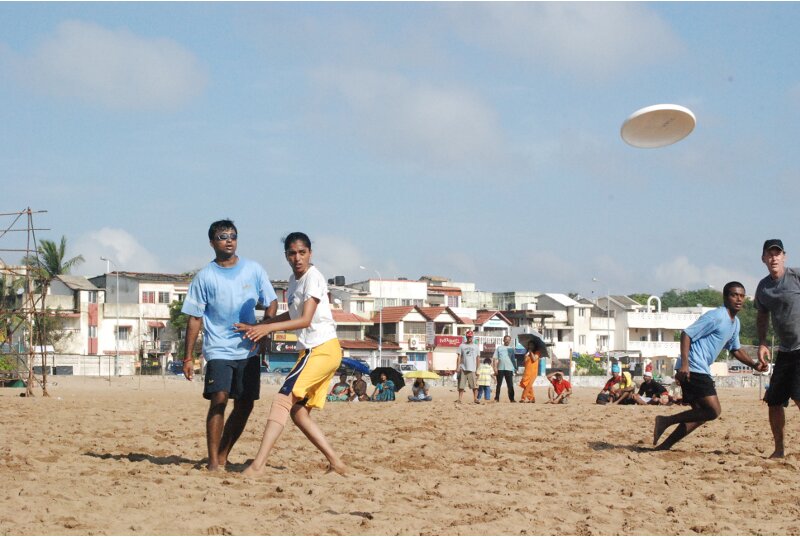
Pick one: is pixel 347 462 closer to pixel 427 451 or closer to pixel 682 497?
pixel 427 451

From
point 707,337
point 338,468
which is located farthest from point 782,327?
point 338,468

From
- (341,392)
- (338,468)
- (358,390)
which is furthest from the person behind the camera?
(341,392)

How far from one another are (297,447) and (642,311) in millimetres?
98737

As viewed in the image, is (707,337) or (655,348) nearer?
(707,337)

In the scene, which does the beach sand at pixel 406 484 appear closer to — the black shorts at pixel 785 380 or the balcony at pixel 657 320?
the black shorts at pixel 785 380

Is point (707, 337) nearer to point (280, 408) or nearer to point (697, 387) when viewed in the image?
point (697, 387)

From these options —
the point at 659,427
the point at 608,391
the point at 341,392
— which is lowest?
the point at 341,392

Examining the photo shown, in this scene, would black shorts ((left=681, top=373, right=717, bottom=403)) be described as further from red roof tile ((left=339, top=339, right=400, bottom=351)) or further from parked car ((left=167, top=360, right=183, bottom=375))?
red roof tile ((left=339, top=339, right=400, bottom=351))


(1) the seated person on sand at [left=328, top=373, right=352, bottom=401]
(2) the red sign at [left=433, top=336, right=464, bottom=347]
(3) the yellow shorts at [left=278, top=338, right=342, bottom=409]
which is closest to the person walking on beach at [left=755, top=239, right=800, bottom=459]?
(3) the yellow shorts at [left=278, top=338, right=342, bottom=409]

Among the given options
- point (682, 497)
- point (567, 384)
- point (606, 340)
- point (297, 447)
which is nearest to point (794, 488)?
point (682, 497)

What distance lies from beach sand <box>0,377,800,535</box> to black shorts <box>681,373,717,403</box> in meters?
0.48

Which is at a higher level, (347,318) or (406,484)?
(347,318)

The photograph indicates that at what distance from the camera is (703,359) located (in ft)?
27.5

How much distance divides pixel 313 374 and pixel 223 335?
72 cm
